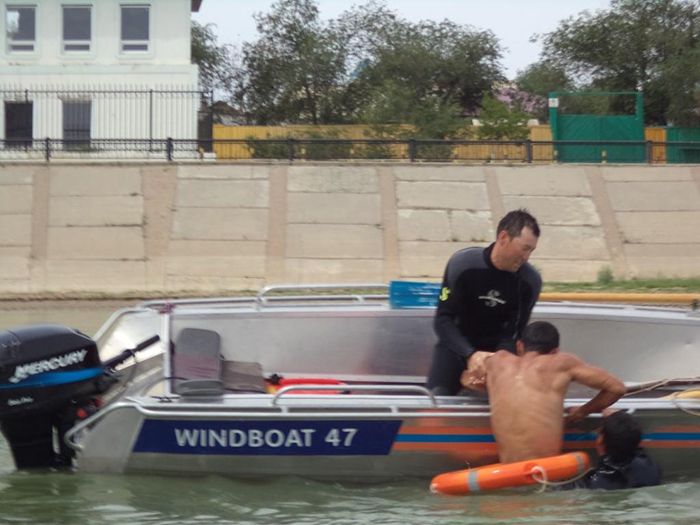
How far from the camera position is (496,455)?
721 cm

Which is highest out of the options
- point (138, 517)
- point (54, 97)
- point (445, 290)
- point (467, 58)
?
point (467, 58)

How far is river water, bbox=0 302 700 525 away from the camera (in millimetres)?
6785

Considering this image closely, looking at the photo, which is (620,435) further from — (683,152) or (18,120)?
(18,120)

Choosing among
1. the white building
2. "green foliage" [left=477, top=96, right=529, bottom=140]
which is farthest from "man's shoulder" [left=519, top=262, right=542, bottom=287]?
the white building

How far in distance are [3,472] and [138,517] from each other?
1307mm

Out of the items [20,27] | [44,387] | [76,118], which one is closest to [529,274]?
[44,387]

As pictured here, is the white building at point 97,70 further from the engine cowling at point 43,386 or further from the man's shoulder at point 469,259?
the man's shoulder at point 469,259

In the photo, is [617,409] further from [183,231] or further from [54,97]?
[54,97]

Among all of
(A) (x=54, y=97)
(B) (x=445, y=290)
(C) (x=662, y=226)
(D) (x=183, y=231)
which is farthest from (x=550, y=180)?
(B) (x=445, y=290)

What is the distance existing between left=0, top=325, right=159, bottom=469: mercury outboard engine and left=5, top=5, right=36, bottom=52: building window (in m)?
A: 25.6

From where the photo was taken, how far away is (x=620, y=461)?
710 cm

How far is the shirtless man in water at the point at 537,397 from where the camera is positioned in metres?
6.95

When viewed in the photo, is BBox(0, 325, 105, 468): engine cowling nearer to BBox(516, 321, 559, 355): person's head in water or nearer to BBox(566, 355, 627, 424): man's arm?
BBox(516, 321, 559, 355): person's head in water

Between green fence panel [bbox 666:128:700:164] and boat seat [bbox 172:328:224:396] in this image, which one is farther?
green fence panel [bbox 666:128:700:164]
